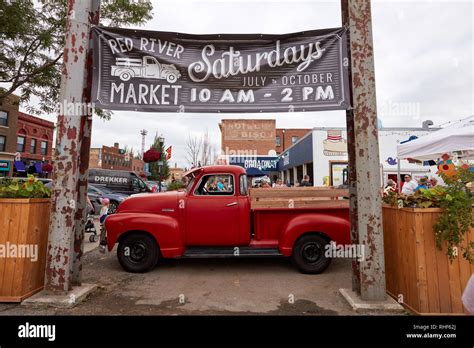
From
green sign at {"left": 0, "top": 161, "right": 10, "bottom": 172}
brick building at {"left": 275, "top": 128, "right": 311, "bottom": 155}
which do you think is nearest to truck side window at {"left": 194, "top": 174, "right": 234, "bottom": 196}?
green sign at {"left": 0, "top": 161, "right": 10, "bottom": 172}

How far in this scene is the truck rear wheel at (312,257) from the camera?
5434 millimetres

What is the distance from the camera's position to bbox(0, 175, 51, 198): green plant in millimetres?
4066

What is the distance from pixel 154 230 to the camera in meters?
5.41

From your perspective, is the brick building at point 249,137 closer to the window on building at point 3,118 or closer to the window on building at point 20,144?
the window on building at point 3,118

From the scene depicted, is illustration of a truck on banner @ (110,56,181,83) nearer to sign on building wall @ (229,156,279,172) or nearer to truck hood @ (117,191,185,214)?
truck hood @ (117,191,185,214)

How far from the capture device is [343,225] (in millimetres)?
5434

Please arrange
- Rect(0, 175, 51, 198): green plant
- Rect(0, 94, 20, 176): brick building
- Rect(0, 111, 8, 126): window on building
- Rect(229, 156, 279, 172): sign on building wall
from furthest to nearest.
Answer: Rect(0, 111, 8, 126): window on building → Rect(0, 94, 20, 176): brick building → Rect(229, 156, 279, 172): sign on building wall → Rect(0, 175, 51, 198): green plant

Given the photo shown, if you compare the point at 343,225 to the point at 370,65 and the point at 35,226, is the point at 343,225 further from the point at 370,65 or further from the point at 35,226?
the point at 35,226

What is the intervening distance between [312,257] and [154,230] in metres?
3.10

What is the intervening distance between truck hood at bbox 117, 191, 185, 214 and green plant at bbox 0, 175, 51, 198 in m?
1.64

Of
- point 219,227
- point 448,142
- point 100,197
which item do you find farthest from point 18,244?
point 100,197

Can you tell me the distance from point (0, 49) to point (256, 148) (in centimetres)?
2914

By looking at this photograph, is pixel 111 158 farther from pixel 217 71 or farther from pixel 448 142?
pixel 448 142
